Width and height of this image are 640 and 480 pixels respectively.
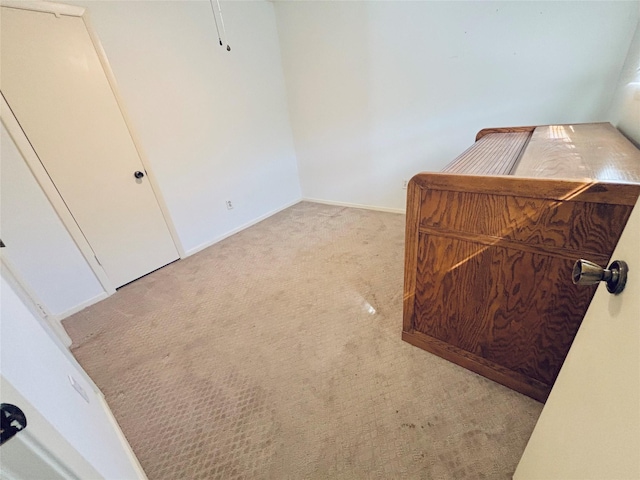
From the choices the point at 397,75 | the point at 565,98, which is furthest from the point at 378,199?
the point at 565,98

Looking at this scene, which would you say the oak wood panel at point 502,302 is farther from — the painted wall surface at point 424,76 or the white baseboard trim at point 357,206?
the white baseboard trim at point 357,206

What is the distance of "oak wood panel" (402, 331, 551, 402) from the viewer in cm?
114

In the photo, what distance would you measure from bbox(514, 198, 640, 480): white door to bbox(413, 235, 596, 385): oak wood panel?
423 mm

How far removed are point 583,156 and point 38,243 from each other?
3.23 meters

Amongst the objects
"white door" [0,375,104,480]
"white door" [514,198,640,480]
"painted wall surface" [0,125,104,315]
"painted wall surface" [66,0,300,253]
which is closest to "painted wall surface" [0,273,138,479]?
"white door" [0,375,104,480]

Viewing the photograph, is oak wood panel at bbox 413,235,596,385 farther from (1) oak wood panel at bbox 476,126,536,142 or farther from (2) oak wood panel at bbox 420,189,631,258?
(1) oak wood panel at bbox 476,126,536,142

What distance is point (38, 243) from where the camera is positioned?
1.89 meters

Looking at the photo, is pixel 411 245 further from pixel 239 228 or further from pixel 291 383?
pixel 239 228

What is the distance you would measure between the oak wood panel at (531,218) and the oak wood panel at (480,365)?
639mm

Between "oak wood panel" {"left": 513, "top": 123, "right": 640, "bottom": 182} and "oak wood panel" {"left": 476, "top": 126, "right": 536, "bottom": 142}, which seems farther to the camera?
"oak wood panel" {"left": 476, "top": 126, "right": 536, "bottom": 142}

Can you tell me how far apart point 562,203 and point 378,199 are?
95.8 inches

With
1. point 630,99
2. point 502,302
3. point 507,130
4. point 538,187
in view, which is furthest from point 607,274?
point 507,130

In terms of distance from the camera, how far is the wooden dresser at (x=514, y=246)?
837mm

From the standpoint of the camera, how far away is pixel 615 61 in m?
1.79
